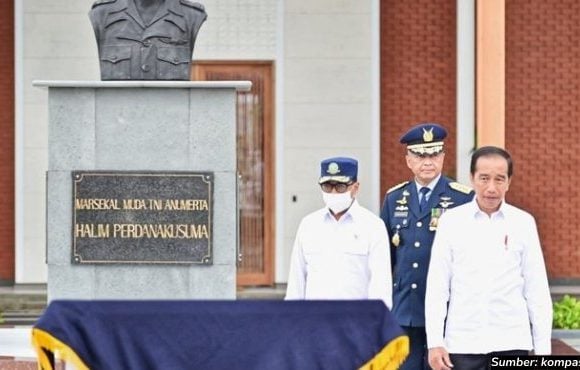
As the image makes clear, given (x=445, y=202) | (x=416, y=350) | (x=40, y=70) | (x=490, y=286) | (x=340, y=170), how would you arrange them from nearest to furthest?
(x=490, y=286)
(x=340, y=170)
(x=416, y=350)
(x=445, y=202)
(x=40, y=70)

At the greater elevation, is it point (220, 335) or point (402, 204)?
point (402, 204)

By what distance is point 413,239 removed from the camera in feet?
22.5

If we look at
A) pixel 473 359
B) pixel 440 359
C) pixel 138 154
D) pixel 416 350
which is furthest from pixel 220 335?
pixel 138 154

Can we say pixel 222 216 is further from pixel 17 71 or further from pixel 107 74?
pixel 17 71

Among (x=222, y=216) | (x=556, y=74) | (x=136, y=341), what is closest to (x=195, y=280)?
(x=222, y=216)

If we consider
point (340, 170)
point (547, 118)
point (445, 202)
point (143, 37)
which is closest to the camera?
point (340, 170)

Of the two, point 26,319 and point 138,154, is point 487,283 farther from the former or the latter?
point 26,319

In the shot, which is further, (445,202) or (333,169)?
(445,202)

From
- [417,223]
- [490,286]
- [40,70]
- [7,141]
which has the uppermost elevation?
[40,70]

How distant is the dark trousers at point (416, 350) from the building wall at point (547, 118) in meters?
8.75

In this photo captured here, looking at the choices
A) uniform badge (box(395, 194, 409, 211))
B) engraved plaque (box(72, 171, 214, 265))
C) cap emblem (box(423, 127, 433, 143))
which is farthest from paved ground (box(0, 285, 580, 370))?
cap emblem (box(423, 127, 433, 143))

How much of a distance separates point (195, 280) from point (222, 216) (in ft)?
1.32

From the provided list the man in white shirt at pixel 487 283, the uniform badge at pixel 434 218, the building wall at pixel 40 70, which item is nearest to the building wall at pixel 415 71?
the building wall at pixel 40 70

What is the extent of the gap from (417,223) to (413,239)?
91 mm
